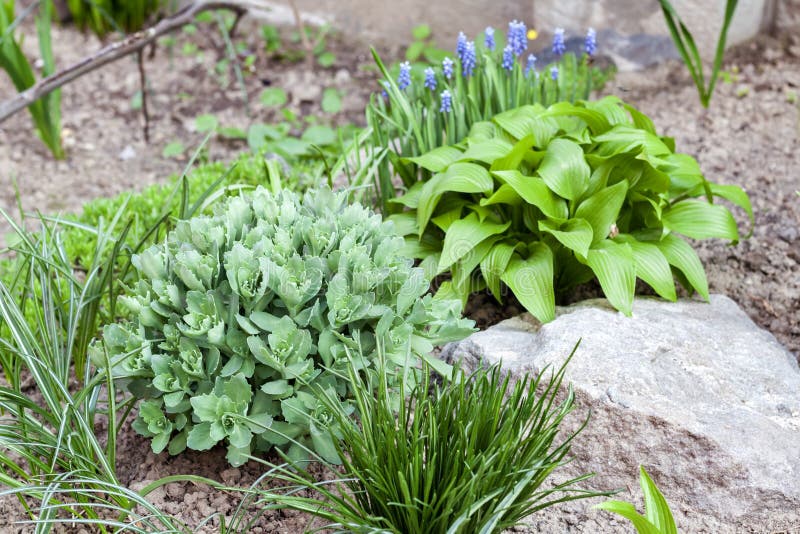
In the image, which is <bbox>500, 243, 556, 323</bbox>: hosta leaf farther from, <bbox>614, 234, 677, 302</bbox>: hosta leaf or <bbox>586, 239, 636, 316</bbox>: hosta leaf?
<bbox>614, 234, 677, 302</bbox>: hosta leaf

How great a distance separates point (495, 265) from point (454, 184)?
0.28m

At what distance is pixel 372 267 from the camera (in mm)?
2033

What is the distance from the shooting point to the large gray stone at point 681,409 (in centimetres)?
194

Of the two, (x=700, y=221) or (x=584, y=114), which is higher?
(x=584, y=114)

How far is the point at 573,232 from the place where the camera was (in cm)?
238

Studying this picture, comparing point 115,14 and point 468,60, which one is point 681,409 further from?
point 115,14

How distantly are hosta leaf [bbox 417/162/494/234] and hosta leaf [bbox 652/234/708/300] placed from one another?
1.92 ft

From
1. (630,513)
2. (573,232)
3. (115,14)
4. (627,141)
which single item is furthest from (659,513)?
(115,14)

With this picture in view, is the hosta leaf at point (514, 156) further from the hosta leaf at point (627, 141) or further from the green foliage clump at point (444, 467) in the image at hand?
the green foliage clump at point (444, 467)

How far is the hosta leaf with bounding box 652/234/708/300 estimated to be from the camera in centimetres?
248

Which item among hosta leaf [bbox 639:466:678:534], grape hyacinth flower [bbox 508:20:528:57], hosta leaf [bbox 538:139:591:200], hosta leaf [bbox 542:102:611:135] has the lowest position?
hosta leaf [bbox 639:466:678:534]

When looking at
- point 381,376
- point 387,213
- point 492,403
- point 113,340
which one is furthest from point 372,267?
point 387,213

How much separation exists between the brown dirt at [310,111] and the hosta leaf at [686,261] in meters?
0.34

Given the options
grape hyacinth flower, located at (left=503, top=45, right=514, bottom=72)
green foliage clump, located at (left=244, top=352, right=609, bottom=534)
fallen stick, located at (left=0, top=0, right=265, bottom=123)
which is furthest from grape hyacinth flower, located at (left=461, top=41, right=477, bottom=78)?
green foliage clump, located at (left=244, top=352, right=609, bottom=534)
